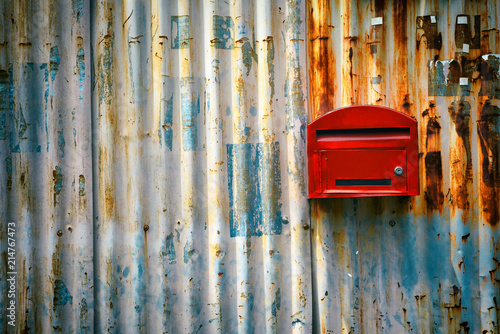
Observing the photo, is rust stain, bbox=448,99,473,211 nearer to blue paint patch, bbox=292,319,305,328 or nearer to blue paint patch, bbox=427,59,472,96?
blue paint patch, bbox=427,59,472,96

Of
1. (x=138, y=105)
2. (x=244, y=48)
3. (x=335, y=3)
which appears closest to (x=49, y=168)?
(x=138, y=105)

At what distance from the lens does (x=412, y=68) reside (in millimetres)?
2322

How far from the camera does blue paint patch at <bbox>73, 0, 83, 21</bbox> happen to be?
2346mm

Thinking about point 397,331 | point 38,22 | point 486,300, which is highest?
point 38,22

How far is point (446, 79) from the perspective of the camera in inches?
91.1

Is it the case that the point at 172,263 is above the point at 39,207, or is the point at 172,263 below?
below

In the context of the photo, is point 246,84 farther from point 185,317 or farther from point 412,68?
point 185,317

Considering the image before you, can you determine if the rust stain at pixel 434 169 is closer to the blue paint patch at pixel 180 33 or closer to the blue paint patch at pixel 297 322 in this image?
the blue paint patch at pixel 297 322

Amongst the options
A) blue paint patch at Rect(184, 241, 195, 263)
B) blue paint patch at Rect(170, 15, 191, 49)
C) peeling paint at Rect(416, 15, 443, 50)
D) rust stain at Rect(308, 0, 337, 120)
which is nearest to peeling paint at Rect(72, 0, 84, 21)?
blue paint patch at Rect(170, 15, 191, 49)

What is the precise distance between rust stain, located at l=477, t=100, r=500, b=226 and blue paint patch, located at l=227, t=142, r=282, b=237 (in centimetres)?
141

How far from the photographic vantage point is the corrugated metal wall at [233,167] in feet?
7.55

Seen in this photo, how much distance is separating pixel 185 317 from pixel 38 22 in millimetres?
2330

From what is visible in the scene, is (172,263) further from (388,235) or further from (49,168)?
(388,235)

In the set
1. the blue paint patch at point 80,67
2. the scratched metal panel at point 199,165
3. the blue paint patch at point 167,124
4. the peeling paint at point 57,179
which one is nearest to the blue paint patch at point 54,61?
the blue paint patch at point 80,67
